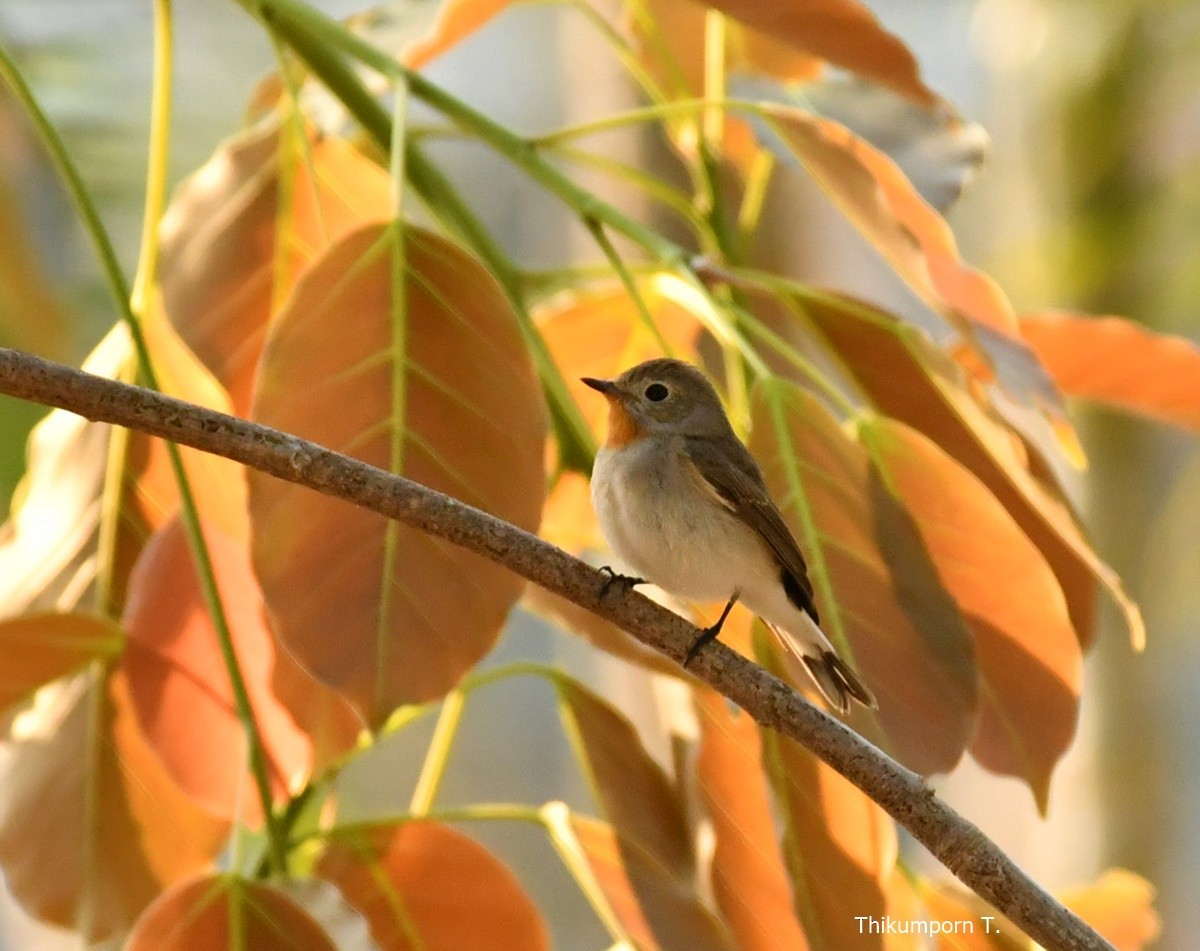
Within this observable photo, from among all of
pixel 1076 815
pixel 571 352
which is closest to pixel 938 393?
pixel 571 352

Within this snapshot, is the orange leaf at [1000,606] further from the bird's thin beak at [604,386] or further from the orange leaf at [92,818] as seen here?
the orange leaf at [92,818]

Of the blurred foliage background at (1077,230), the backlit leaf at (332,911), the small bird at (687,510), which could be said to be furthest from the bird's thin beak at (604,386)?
the blurred foliage background at (1077,230)

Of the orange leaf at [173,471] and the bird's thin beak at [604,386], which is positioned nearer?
the orange leaf at [173,471]

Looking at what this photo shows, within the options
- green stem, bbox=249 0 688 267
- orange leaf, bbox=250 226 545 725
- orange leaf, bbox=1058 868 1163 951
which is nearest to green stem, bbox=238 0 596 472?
green stem, bbox=249 0 688 267

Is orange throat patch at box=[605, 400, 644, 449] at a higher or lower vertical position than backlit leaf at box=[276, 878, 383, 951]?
higher

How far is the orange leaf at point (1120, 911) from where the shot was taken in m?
1.37

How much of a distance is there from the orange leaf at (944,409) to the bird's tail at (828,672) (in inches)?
8.1

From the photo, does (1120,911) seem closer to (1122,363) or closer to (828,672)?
(828,672)

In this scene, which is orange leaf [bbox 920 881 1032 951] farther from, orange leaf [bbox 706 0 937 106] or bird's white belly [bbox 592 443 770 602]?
orange leaf [bbox 706 0 937 106]

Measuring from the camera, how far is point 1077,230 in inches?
110

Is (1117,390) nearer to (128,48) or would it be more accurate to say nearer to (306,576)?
(306,576)

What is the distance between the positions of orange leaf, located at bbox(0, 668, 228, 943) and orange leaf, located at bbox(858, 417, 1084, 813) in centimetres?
68

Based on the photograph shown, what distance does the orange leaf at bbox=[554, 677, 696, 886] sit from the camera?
1.16 m

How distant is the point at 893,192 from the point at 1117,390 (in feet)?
1.26
